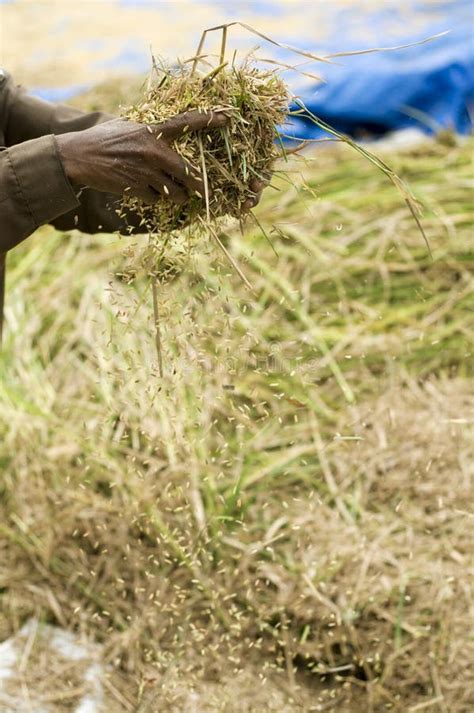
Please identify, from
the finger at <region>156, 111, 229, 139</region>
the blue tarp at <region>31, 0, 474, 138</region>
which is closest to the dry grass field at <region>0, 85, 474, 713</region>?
the finger at <region>156, 111, 229, 139</region>

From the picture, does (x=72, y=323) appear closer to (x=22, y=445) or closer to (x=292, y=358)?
(x=22, y=445)

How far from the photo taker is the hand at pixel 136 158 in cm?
137

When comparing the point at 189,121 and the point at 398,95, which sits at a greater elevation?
the point at 189,121

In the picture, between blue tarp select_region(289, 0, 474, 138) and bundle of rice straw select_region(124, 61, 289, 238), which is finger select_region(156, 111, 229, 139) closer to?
bundle of rice straw select_region(124, 61, 289, 238)

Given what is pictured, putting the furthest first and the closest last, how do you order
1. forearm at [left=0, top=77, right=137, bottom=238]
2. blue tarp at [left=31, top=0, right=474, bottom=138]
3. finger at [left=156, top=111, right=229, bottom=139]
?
1. blue tarp at [left=31, top=0, right=474, bottom=138]
2. forearm at [left=0, top=77, right=137, bottom=238]
3. finger at [left=156, top=111, right=229, bottom=139]

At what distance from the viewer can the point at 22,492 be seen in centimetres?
247

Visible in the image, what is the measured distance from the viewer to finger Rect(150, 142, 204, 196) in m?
1.38

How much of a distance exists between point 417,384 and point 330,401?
278 millimetres

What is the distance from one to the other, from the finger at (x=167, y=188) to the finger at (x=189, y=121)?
7 centimetres

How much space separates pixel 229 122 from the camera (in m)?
1.39

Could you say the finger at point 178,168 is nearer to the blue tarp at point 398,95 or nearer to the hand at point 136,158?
the hand at point 136,158

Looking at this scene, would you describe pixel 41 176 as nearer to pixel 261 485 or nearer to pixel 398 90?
pixel 261 485

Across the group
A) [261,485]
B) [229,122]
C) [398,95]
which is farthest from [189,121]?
[398,95]

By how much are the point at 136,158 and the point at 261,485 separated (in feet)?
3.91
